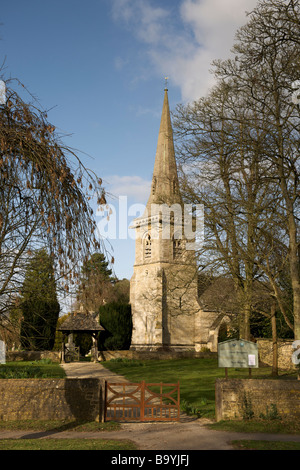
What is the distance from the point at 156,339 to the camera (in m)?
44.3

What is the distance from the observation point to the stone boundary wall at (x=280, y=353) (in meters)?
23.8

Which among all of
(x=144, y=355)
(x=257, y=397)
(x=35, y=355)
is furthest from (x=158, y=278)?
(x=257, y=397)

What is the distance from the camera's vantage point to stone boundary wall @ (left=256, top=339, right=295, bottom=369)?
78.0ft

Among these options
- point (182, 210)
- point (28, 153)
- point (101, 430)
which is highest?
point (182, 210)

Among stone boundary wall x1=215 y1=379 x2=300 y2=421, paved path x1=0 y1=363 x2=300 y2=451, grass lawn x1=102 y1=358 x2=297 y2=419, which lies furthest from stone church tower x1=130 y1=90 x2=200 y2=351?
paved path x1=0 y1=363 x2=300 y2=451

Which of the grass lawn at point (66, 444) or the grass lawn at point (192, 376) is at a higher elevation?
the grass lawn at point (66, 444)

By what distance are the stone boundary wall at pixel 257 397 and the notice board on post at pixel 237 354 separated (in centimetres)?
108

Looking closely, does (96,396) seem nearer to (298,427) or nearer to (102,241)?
(298,427)

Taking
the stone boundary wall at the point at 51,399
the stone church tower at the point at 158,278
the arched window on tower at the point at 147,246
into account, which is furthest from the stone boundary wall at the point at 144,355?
the stone boundary wall at the point at 51,399

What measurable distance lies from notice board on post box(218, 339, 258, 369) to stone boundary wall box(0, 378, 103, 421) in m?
3.29

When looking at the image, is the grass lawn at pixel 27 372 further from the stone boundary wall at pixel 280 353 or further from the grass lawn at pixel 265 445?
the stone boundary wall at pixel 280 353

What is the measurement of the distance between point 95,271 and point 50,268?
956 mm
